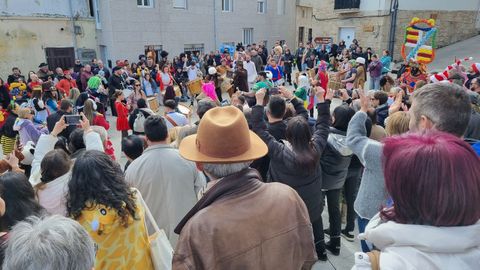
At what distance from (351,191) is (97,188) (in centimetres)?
315

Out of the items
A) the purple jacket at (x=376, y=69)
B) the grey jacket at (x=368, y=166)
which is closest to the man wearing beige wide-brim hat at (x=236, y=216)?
the grey jacket at (x=368, y=166)

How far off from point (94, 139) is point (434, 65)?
20711mm

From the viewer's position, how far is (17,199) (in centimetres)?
235

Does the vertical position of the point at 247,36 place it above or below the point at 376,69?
above

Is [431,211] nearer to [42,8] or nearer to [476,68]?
[476,68]

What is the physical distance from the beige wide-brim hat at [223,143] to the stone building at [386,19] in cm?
2199

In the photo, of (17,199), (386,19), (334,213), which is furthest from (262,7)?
(17,199)

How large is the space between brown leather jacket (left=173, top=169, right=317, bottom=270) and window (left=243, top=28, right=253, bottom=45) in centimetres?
2158

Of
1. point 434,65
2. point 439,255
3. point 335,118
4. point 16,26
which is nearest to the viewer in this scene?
point 439,255

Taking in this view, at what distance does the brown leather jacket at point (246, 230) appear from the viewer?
5.25 ft

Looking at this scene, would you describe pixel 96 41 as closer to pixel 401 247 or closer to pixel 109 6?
pixel 109 6

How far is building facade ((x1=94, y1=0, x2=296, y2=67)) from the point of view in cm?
1628

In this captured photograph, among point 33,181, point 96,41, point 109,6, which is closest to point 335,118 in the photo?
point 33,181

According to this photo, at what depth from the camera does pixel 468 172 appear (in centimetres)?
124
